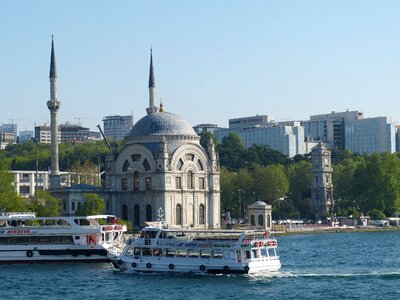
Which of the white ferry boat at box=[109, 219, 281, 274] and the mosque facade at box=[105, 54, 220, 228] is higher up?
the mosque facade at box=[105, 54, 220, 228]

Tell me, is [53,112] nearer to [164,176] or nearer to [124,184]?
[124,184]

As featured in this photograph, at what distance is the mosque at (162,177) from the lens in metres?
119

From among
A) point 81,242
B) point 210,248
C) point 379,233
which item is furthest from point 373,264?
point 379,233

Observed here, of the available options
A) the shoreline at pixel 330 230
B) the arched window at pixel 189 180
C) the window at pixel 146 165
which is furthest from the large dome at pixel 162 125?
the shoreline at pixel 330 230

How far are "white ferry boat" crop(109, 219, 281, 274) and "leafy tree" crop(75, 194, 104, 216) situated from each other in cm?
4301

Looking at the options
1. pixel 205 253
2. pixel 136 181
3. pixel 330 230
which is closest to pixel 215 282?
pixel 205 253

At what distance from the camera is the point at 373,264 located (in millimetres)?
76438

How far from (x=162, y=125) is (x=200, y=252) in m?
52.9

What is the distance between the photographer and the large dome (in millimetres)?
120625

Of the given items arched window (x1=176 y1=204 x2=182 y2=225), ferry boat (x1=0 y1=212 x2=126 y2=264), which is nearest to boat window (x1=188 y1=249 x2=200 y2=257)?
ferry boat (x1=0 y1=212 x2=126 y2=264)

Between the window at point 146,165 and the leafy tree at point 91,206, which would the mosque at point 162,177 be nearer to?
the window at point 146,165

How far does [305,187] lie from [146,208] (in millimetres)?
44568

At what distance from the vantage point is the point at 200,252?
225 ft

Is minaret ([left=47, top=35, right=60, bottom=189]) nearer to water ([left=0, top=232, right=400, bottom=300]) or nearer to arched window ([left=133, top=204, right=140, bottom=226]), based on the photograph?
arched window ([left=133, top=204, right=140, bottom=226])
